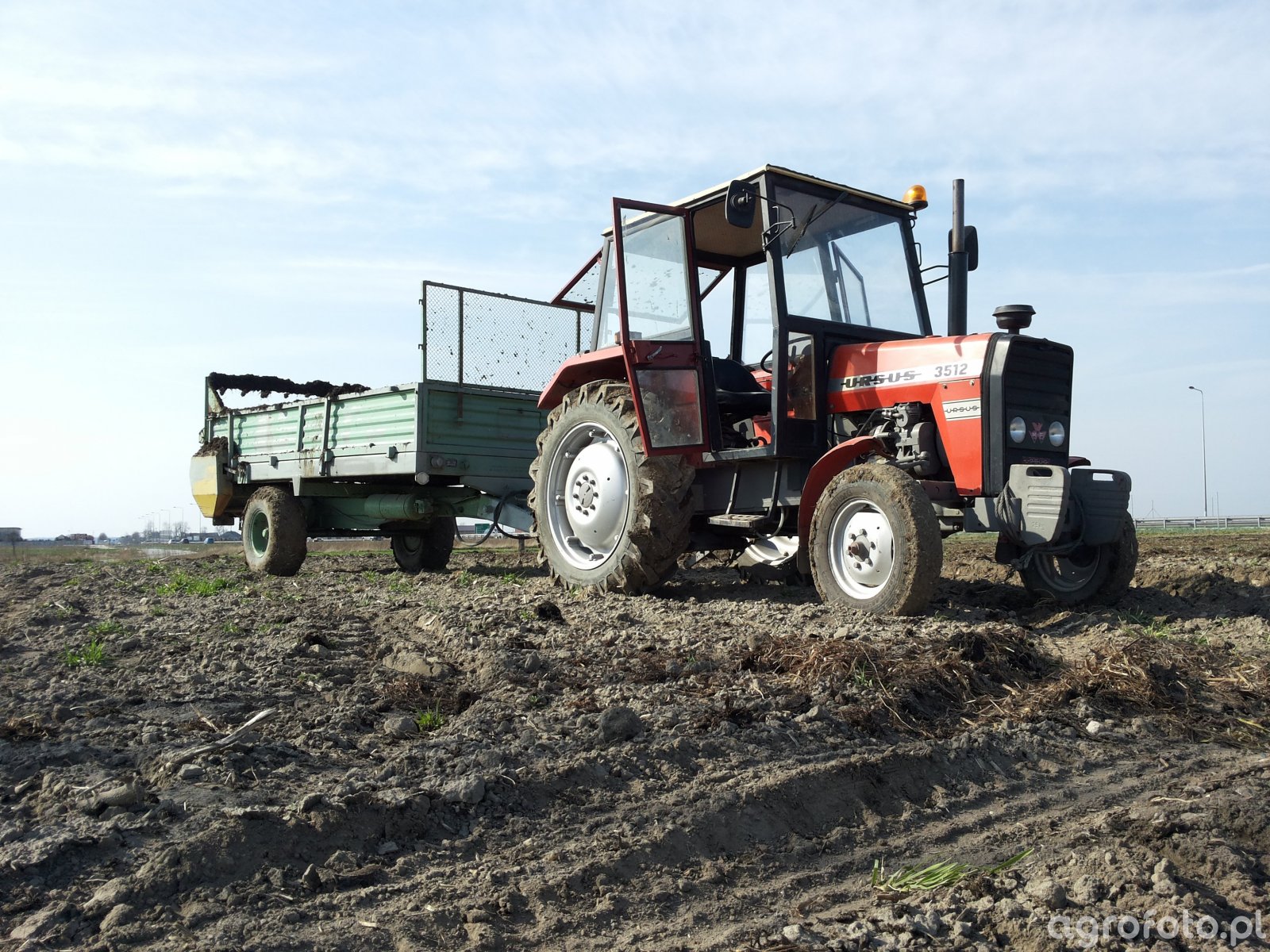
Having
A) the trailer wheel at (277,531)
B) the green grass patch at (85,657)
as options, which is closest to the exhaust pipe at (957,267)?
the green grass patch at (85,657)

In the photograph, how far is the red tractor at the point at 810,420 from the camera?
5992 mm

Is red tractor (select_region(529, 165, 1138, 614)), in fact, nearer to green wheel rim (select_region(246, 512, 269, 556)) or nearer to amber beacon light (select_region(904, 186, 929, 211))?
amber beacon light (select_region(904, 186, 929, 211))

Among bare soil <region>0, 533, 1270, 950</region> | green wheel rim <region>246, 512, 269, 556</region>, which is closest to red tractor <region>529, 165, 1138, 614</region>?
bare soil <region>0, 533, 1270, 950</region>

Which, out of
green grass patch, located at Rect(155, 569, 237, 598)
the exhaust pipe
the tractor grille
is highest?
the exhaust pipe

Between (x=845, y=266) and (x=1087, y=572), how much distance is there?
247 centimetres

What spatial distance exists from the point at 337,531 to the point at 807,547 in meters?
6.42

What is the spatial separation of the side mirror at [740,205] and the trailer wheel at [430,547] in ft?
19.2

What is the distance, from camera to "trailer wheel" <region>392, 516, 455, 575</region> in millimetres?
11219

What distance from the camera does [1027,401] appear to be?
20.2 feet

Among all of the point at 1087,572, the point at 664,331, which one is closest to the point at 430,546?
the point at 664,331

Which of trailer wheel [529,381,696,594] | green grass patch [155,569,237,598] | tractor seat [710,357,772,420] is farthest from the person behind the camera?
green grass patch [155,569,237,598]

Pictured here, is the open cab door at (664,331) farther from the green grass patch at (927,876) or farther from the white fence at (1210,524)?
the white fence at (1210,524)

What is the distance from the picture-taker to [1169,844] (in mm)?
2777

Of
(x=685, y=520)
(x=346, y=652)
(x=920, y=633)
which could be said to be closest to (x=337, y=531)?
(x=685, y=520)
